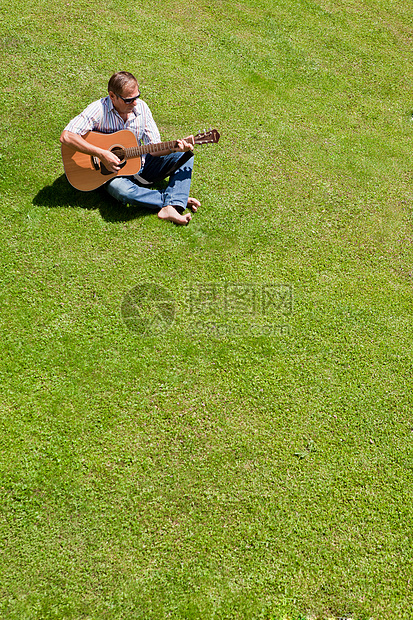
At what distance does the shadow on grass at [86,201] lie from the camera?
18.6 feet

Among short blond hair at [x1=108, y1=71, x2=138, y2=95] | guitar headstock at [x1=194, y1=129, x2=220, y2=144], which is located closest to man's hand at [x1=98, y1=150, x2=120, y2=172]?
short blond hair at [x1=108, y1=71, x2=138, y2=95]

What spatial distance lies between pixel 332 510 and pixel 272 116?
236 inches

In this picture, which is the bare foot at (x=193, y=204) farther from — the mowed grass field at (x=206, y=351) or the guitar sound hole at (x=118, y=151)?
the guitar sound hole at (x=118, y=151)

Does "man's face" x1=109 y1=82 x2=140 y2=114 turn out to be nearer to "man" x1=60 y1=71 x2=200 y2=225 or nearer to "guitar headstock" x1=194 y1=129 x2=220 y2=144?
"man" x1=60 y1=71 x2=200 y2=225

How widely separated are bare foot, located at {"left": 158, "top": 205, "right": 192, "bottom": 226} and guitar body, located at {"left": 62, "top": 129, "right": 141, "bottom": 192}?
1.95ft

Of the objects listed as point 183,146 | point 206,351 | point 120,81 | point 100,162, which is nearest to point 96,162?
point 100,162

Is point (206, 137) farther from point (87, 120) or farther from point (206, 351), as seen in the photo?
point (206, 351)

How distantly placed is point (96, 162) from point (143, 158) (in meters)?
0.61

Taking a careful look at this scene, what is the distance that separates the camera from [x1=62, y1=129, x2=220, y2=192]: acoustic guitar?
17.6 ft

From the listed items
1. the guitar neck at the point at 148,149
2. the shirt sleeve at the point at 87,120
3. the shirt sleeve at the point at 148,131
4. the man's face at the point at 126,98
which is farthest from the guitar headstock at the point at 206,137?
the shirt sleeve at the point at 87,120

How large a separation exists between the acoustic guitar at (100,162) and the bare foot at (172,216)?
1.91 ft

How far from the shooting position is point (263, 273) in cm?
566

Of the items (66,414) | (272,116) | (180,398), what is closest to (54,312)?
(66,414)

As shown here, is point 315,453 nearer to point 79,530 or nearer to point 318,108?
point 79,530
